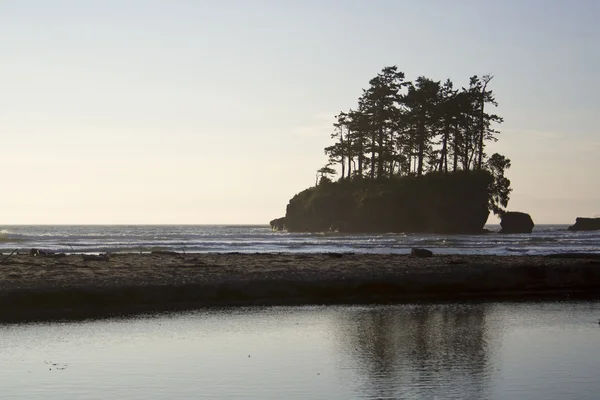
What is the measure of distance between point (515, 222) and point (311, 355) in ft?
311

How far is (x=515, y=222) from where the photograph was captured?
107 m

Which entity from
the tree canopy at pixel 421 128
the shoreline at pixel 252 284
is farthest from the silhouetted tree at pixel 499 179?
the shoreline at pixel 252 284

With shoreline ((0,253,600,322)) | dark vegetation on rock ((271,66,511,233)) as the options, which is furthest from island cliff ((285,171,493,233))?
shoreline ((0,253,600,322))

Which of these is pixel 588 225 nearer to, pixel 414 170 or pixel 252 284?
pixel 414 170

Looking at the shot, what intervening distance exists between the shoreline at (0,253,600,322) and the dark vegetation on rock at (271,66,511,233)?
6241 cm

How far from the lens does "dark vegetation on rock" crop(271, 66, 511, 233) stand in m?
95.6

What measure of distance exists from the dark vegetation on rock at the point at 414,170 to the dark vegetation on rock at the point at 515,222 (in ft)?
13.0

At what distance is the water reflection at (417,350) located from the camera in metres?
13.9

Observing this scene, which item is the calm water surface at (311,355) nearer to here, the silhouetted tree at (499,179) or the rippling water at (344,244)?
the rippling water at (344,244)

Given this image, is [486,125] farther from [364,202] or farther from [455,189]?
[364,202]

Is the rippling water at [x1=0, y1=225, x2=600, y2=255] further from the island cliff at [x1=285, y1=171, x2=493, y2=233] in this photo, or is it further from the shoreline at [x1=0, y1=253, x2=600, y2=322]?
the shoreline at [x1=0, y1=253, x2=600, y2=322]

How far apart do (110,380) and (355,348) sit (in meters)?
6.11

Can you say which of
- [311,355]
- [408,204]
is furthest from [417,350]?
[408,204]

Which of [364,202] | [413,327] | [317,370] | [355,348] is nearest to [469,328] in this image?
[413,327]
